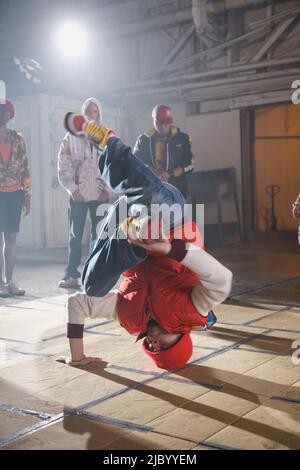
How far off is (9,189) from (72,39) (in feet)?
21.6

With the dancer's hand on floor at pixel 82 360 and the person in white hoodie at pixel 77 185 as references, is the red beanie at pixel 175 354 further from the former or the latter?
the person in white hoodie at pixel 77 185

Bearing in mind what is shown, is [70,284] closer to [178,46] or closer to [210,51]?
[210,51]

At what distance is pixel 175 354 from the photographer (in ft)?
8.92

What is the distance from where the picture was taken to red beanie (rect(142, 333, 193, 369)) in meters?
2.71

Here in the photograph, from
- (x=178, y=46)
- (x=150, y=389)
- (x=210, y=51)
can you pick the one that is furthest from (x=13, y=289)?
(x=178, y=46)

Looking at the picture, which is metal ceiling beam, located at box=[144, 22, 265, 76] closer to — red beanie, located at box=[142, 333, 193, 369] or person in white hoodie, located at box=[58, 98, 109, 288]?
person in white hoodie, located at box=[58, 98, 109, 288]

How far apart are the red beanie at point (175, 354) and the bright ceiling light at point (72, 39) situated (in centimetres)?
934

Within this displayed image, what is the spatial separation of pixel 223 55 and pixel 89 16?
274cm

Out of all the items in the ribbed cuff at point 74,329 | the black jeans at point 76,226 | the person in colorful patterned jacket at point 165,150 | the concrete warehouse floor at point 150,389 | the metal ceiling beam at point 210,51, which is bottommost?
the concrete warehouse floor at point 150,389

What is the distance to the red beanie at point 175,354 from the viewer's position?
2.71m

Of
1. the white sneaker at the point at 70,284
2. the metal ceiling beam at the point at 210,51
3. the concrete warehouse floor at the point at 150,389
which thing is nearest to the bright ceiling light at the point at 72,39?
the metal ceiling beam at the point at 210,51

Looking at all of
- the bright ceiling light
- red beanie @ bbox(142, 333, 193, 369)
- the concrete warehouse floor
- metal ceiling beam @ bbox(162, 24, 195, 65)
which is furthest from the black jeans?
the bright ceiling light

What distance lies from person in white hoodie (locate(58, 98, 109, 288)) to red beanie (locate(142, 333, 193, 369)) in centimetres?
277

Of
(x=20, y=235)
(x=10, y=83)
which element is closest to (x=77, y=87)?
(x=10, y=83)
